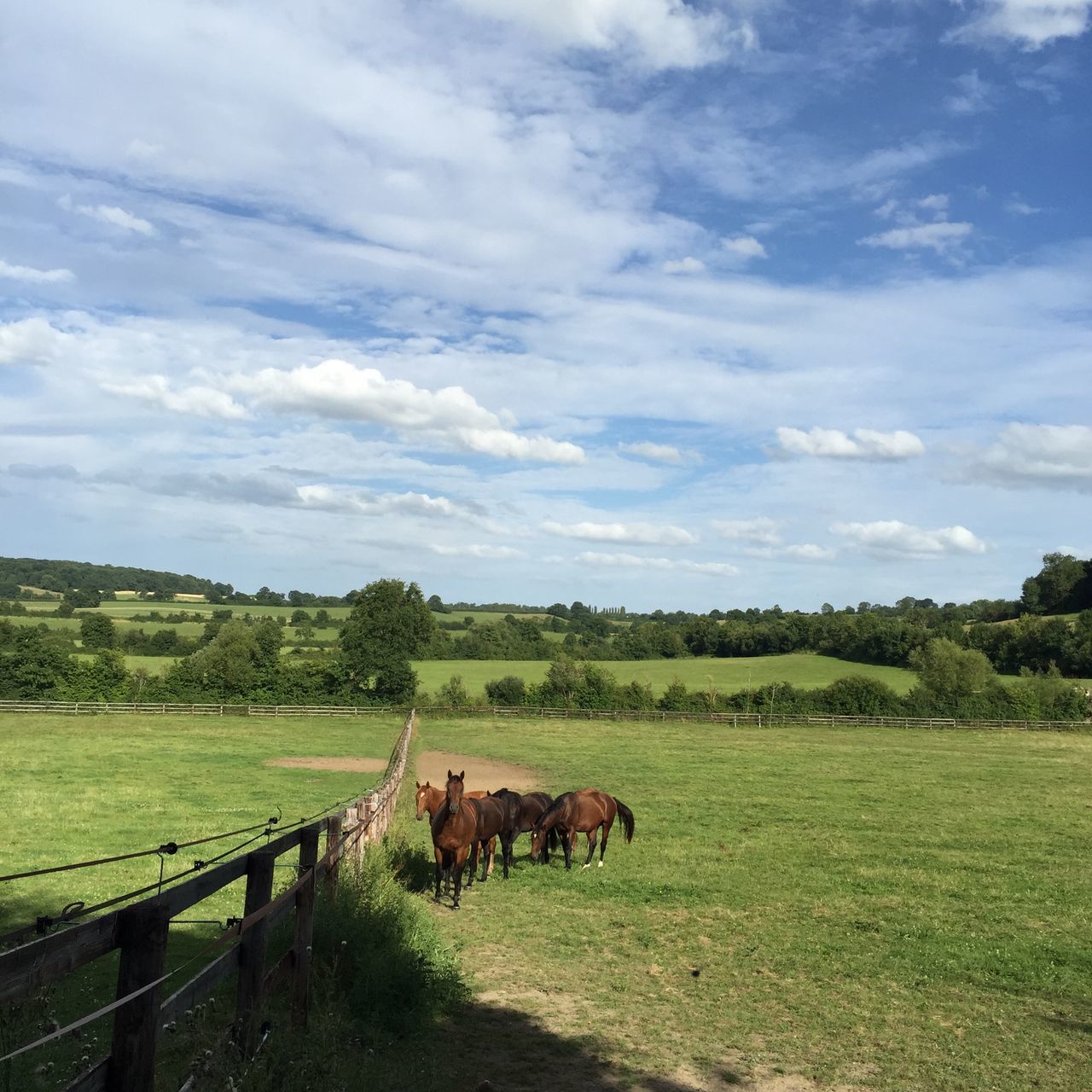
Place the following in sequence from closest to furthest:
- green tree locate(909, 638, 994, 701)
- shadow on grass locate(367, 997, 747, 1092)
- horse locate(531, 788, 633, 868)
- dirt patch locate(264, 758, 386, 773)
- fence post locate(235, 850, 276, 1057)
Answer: fence post locate(235, 850, 276, 1057) → shadow on grass locate(367, 997, 747, 1092) → horse locate(531, 788, 633, 868) → dirt patch locate(264, 758, 386, 773) → green tree locate(909, 638, 994, 701)

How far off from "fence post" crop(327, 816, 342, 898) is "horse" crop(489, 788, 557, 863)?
21.6 ft

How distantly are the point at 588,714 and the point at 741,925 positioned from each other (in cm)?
4736

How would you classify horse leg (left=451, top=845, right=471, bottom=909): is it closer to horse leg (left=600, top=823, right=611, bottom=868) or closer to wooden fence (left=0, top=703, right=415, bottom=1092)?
horse leg (left=600, top=823, right=611, bottom=868)

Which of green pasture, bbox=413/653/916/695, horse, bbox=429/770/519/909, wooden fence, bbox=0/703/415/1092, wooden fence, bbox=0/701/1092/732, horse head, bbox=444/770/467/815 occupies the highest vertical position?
wooden fence, bbox=0/703/415/1092

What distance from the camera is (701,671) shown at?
92125 mm

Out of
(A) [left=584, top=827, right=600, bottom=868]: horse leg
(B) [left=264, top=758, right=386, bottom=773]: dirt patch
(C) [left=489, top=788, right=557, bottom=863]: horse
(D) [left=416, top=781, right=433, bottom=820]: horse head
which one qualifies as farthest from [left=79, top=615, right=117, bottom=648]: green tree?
(D) [left=416, top=781, right=433, bottom=820]: horse head

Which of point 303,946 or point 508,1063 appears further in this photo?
point 508,1063

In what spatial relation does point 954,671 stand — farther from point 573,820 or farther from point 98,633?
point 98,633

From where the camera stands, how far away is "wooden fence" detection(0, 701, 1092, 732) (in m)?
54.4

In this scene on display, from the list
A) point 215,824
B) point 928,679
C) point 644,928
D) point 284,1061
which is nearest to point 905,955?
point 644,928

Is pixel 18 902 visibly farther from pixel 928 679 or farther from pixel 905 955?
pixel 928 679

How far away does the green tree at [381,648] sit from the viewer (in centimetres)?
6175

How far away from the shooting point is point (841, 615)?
115562mm

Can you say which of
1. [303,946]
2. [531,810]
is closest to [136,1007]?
[303,946]
